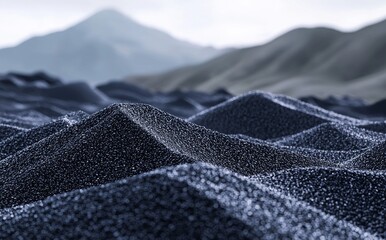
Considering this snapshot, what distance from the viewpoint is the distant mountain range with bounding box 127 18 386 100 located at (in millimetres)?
6316

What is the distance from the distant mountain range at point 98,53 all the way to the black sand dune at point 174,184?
43.7ft

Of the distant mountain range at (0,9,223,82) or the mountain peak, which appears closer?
the distant mountain range at (0,9,223,82)

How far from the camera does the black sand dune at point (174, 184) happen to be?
54cm

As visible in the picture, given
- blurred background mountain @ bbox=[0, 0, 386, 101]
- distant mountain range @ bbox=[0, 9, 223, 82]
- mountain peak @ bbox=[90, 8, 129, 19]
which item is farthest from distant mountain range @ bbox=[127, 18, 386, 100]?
mountain peak @ bbox=[90, 8, 129, 19]

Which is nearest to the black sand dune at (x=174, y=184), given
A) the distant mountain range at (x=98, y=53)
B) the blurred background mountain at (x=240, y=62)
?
the blurred background mountain at (x=240, y=62)

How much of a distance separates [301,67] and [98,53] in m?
7.95

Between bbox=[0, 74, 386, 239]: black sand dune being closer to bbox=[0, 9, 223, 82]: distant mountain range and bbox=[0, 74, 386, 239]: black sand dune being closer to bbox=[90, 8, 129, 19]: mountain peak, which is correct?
bbox=[0, 9, 223, 82]: distant mountain range

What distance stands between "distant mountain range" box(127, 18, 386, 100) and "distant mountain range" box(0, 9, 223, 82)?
17.5 ft

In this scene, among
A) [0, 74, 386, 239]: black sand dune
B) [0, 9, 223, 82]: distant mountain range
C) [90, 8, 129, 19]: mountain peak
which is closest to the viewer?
[0, 74, 386, 239]: black sand dune

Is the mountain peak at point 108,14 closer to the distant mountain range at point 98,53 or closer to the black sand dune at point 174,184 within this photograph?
the distant mountain range at point 98,53

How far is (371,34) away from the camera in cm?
750

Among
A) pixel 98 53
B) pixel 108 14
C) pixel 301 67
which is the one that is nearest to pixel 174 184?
pixel 301 67

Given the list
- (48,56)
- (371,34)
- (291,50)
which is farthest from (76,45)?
(371,34)

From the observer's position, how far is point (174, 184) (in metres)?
0.56
